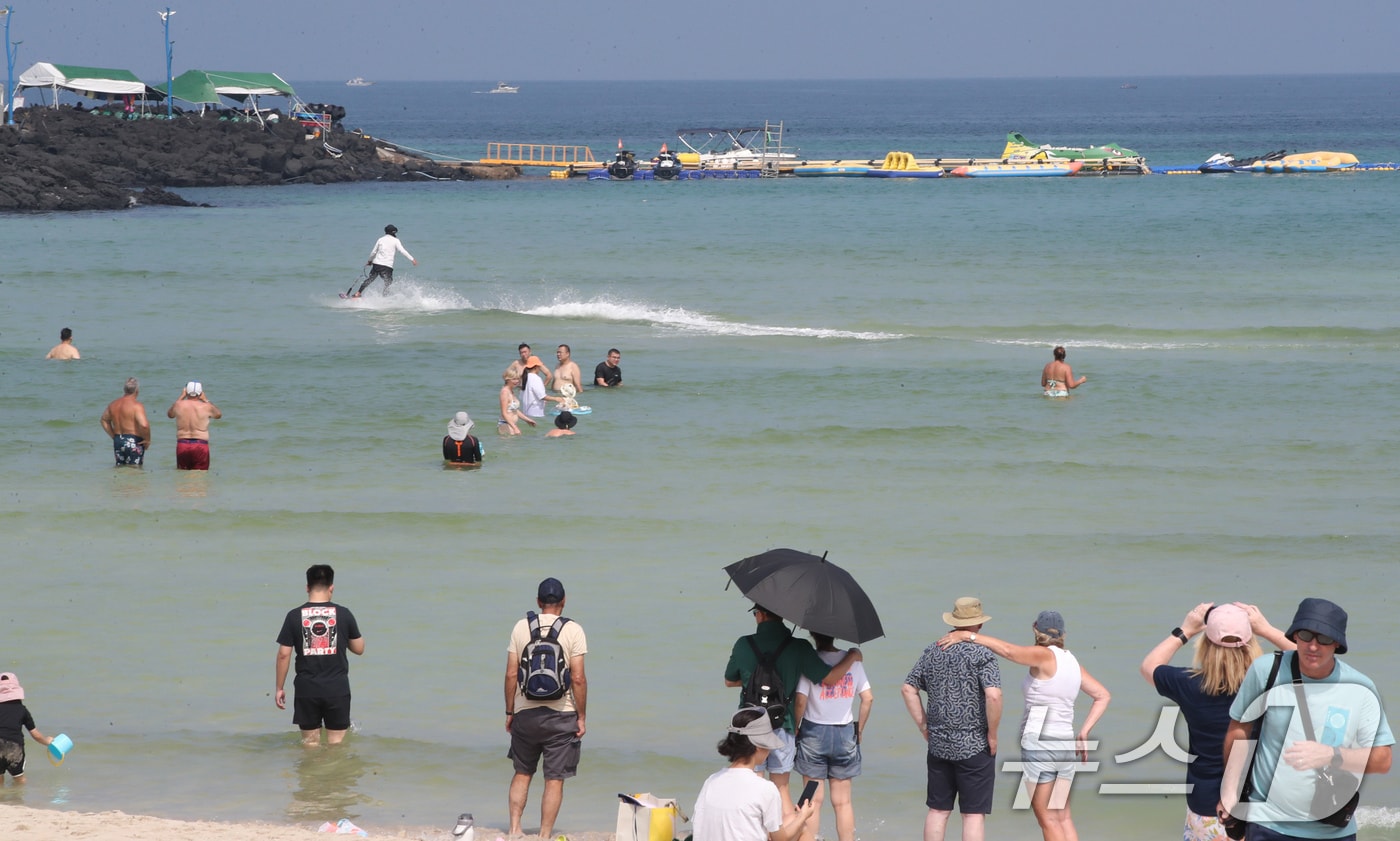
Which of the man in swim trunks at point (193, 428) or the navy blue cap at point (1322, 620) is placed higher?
the navy blue cap at point (1322, 620)

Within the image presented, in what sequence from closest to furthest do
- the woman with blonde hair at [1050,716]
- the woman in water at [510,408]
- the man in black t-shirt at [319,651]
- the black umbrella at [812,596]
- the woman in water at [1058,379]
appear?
the black umbrella at [812,596], the woman with blonde hair at [1050,716], the man in black t-shirt at [319,651], the woman in water at [510,408], the woman in water at [1058,379]

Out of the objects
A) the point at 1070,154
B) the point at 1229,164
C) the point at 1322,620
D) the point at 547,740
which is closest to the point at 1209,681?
the point at 1322,620

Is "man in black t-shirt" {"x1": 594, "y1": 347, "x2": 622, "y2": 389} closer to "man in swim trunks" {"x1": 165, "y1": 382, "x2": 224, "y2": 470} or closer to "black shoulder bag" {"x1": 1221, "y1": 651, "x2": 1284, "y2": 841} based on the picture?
"man in swim trunks" {"x1": 165, "y1": 382, "x2": 224, "y2": 470}

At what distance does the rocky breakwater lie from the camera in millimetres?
56000

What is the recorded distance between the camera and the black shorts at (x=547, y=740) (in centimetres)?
707

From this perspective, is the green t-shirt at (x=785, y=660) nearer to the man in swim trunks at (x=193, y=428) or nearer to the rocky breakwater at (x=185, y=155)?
the man in swim trunks at (x=193, y=428)

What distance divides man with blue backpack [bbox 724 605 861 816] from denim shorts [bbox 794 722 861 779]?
0.10 meters

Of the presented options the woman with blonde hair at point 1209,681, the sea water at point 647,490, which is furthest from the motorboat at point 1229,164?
the woman with blonde hair at point 1209,681

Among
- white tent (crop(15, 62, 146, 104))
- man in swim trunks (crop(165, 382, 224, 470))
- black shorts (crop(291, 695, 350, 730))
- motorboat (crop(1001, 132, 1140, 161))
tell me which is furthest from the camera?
white tent (crop(15, 62, 146, 104))

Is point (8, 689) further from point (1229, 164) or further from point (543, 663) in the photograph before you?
point (1229, 164)

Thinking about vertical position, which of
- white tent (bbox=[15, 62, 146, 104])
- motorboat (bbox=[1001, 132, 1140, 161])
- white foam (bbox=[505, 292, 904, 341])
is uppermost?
white tent (bbox=[15, 62, 146, 104])

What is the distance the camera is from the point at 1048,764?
22.0 ft

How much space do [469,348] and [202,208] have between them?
31.5 m

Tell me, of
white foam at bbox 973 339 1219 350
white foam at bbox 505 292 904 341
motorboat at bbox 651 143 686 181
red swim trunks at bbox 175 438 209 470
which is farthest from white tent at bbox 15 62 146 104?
red swim trunks at bbox 175 438 209 470
